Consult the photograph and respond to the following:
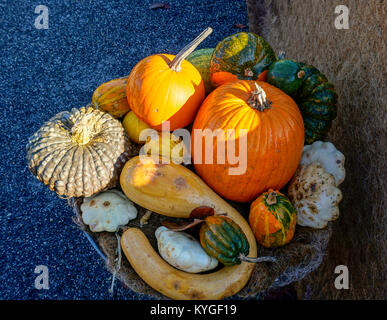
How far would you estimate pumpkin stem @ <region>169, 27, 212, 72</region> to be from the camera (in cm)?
202

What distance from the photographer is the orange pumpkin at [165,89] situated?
2068mm

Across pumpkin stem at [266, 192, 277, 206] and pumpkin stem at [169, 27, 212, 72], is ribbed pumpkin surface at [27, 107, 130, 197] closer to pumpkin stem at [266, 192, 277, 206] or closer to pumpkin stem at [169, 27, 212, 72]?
pumpkin stem at [169, 27, 212, 72]

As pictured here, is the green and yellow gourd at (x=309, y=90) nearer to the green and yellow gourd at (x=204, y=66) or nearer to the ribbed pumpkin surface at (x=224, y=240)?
the green and yellow gourd at (x=204, y=66)

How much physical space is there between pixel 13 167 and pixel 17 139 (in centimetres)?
37

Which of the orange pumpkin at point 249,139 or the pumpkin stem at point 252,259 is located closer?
the pumpkin stem at point 252,259

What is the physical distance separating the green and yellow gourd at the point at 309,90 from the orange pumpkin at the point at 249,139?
181mm

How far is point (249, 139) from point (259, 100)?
0.76ft

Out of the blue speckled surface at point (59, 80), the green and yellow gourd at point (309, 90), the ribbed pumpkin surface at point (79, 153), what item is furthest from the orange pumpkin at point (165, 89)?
the blue speckled surface at point (59, 80)

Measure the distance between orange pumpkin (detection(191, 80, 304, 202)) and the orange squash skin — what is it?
12 centimetres

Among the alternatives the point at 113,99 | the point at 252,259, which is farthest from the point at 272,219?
the point at 113,99

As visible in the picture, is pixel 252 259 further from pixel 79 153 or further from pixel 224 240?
pixel 79 153

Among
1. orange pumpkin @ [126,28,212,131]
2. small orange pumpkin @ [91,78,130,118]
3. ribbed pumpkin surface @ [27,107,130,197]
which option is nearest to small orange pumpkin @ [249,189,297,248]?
orange pumpkin @ [126,28,212,131]
